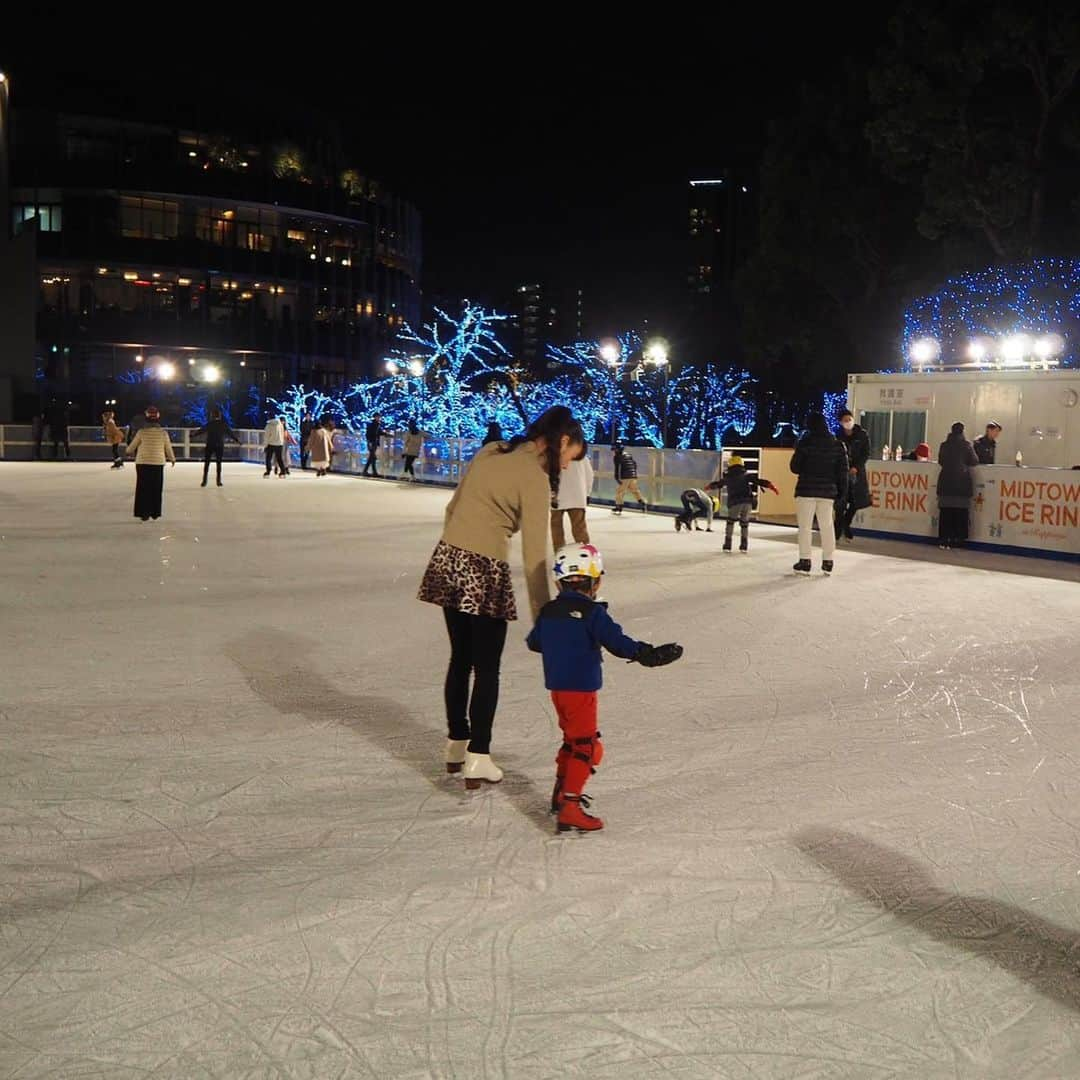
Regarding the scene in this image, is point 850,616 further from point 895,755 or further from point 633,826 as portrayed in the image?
point 633,826

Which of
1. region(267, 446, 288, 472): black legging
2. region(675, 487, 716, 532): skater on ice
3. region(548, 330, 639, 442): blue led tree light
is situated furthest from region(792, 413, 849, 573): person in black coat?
region(548, 330, 639, 442): blue led tree light

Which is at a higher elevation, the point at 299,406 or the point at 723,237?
the point at 723,237

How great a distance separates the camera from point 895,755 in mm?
6094

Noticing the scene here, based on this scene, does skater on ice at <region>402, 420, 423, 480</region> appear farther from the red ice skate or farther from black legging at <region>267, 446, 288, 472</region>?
the red ice skate

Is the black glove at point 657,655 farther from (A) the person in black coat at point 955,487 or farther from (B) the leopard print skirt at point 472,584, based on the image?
(A) the person in black coat at point 955,487

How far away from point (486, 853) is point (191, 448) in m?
41.8

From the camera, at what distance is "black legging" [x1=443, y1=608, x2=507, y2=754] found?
17.0 ft

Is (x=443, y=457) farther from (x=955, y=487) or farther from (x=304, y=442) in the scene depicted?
(x=955, y=487)

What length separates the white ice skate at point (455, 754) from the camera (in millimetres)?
5520

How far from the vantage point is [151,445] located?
55.8 ft

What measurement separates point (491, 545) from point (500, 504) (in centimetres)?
16

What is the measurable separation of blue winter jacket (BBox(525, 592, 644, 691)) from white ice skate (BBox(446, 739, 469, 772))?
0.94 meters

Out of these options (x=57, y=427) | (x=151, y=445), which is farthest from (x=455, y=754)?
(x=57, y=427)

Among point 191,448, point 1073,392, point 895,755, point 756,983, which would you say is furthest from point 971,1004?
point 191,448
